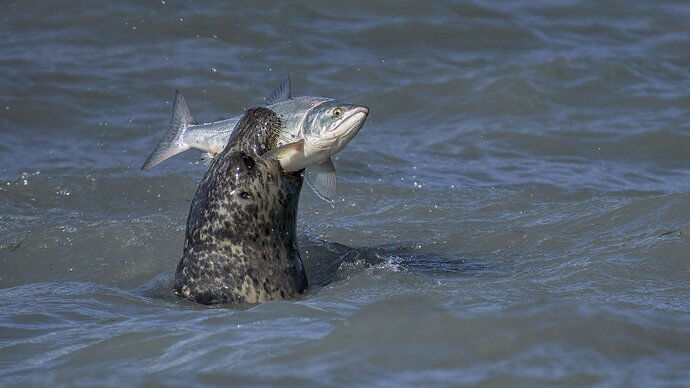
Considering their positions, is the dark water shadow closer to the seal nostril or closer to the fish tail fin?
the fish tail fin

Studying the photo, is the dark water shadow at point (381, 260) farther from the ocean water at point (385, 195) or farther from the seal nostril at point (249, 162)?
the seal nostril at point (249, 162)

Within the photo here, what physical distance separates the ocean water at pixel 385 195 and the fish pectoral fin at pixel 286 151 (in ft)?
2.20

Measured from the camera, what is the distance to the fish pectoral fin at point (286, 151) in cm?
561

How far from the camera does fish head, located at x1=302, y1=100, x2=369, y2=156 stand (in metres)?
5.57

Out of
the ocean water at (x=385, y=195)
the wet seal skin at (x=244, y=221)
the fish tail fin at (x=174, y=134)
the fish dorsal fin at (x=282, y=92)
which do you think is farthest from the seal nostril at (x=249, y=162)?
the fish tail fin at (x=174, y=134)

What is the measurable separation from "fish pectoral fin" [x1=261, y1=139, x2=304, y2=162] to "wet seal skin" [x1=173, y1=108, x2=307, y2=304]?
0.16 feet

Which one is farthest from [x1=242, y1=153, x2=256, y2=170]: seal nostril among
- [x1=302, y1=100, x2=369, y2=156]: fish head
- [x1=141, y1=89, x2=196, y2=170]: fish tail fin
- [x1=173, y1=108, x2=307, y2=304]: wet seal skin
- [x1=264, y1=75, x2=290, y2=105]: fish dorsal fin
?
[x1=141, y1=89, x2=196, y2=170]: fish tail fin

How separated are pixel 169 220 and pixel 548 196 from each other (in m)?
2.96

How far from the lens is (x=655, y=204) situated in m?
8.48

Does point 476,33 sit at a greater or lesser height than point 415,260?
greater

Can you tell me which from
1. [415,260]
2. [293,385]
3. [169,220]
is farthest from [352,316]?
[169,220]

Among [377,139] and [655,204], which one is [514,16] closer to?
[377,139]

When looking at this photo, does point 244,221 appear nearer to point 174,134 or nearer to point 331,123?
point 331,123

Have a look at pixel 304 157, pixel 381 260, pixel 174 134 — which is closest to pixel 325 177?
pixel 304 157
